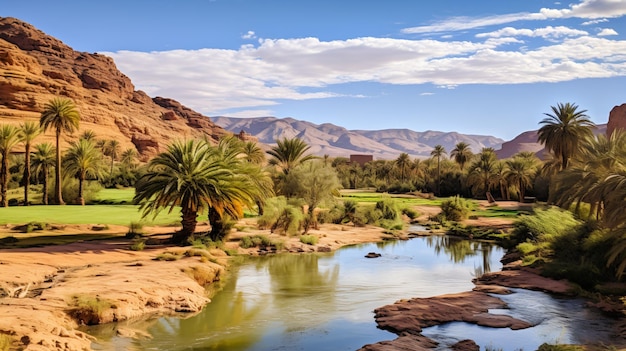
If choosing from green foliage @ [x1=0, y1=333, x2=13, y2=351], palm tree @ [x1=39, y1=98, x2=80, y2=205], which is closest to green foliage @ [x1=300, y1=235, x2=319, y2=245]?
green foliage @ [x1=0, y1=333, x2=13, y2=351]

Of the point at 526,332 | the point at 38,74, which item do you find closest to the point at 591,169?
the point at 526,332

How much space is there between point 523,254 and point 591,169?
5.92 metres

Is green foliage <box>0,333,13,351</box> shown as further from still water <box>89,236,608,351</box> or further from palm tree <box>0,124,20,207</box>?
palm tree <box>0,124,20,207</box>

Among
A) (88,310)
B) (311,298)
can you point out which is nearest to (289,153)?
(311,298)

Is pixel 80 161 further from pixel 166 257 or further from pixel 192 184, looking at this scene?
pixel 166 257

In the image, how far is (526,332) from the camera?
42.7ft

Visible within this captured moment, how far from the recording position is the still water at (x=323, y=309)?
12.3 metres

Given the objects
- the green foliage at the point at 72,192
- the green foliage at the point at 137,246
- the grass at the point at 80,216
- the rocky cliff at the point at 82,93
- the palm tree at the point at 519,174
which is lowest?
the green foliage at the point at 137,246

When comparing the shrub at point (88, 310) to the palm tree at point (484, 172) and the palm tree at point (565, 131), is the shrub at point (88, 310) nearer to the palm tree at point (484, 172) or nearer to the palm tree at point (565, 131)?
the palm tree at point (565, 131)

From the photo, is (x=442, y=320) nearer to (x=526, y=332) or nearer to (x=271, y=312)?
(x=526, y=332)

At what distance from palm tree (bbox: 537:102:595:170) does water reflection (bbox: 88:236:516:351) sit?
43.1ft

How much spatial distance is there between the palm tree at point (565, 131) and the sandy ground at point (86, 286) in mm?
26537

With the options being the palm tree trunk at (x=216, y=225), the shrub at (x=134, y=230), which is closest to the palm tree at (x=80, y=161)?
the shrub at (x=134, y=230)

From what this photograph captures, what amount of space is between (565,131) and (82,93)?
124 metres
